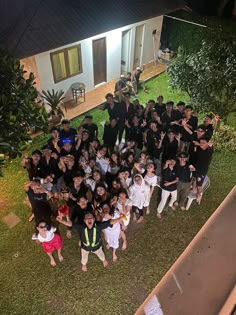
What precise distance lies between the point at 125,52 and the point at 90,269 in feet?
33.3

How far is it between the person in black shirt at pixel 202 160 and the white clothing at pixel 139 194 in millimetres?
1447

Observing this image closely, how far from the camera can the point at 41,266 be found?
20.6 feet

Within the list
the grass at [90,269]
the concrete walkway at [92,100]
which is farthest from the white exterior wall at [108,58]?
the grass at [90,269]

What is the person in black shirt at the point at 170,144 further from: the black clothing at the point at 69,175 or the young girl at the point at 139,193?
the black clothing at the point at 69,175

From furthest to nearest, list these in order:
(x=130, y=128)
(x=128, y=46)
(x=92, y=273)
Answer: (x=128, y=46) < (x=130, y=128) < (x=92, y=273)

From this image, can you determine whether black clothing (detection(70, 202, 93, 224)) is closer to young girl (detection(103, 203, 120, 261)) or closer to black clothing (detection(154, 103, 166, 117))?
young girl (detection(103, 203, 120, 261))

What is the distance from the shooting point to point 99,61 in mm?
12258

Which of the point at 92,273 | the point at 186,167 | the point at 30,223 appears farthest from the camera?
the point at 30,223

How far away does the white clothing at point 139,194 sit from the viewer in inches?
243

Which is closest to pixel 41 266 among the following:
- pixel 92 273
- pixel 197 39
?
pixel 92 273

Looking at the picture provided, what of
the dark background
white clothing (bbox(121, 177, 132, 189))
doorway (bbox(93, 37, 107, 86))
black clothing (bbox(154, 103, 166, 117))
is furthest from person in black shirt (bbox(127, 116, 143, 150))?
the dark background

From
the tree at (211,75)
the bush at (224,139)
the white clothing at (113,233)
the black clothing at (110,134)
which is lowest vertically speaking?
the bush at (224,139)

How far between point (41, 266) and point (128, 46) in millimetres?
10214

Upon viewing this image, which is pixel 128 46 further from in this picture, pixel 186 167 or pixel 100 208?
pixel 100 208
